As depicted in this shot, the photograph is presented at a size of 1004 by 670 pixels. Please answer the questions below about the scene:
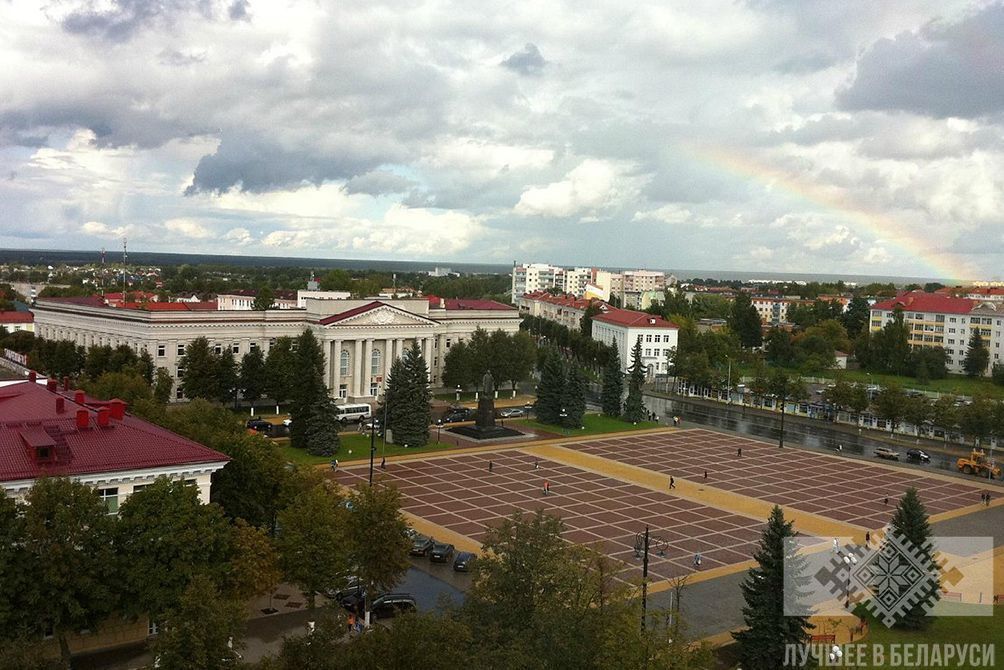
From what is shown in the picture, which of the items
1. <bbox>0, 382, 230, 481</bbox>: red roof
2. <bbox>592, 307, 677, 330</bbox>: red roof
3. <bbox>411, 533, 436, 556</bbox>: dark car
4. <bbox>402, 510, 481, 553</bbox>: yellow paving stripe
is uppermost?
<bbox>592, 307, 677, 330</bbox>: red roof

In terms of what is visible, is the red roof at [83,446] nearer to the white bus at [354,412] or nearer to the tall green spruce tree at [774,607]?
the tall green spruce tree at [774,607]

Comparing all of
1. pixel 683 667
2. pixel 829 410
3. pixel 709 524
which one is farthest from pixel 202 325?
pixel 683 667

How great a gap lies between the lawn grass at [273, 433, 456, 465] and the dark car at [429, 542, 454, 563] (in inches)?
715

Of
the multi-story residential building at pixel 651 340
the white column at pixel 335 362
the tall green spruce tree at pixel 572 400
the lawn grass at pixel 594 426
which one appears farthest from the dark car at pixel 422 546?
the multi-story residential building at pixel 651 340

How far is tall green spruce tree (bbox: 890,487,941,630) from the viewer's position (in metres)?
28.0

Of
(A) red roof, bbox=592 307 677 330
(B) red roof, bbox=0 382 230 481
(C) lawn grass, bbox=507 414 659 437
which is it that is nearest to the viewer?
(B) red roof, bbox=0 382 230 481

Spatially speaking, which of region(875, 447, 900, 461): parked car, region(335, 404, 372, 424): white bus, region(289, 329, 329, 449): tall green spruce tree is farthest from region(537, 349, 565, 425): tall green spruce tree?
region(875, 447, 900, 461): parked car

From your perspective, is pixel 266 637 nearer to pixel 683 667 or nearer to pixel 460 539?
pixel 460 539

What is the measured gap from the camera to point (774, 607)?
2364 centimetres

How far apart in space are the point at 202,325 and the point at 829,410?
59394 millimetres

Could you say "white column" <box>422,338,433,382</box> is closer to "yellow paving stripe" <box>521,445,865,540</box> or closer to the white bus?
the white bus

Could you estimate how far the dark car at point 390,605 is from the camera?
92.4 ft

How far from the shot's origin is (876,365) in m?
111

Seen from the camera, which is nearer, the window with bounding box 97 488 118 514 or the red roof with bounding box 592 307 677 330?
the window with bounding box 97 488 118 514
